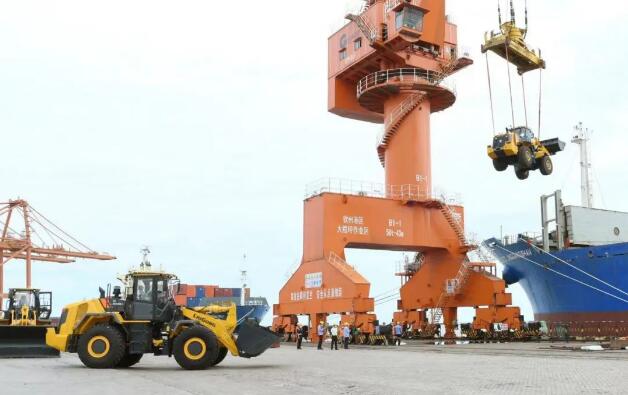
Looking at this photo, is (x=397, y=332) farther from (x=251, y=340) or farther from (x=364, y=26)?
(x=251, y=340)

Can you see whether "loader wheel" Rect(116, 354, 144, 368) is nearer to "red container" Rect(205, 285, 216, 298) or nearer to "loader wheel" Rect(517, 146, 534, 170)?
"loader wheel" Rect(517, 146, 534, 170)

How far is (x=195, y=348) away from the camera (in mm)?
14094

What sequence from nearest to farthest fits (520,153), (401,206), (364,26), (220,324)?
(220,324), (520,153), (401,206), (364,26)

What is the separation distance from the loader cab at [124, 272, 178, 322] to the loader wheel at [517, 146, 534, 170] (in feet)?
45.3

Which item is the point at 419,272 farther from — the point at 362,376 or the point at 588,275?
the point at 362,376

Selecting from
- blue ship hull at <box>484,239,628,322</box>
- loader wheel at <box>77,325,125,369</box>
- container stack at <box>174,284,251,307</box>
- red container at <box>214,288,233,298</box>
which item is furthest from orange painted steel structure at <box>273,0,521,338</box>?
red container at <box>214,288,233,298</box>

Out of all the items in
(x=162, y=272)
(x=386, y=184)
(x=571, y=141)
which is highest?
(x=571, y=141)

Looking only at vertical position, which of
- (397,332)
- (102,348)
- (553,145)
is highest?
(553,145)

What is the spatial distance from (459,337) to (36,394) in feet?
82.1

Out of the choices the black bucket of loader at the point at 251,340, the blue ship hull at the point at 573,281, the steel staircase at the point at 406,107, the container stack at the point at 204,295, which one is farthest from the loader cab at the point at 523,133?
the container stack at the point at 204,295

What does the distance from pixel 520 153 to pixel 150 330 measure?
14.7 m

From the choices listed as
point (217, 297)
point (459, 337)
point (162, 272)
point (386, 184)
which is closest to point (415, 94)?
point (386, 184)

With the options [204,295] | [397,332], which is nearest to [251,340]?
[397,332]

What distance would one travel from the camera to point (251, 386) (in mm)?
10586
